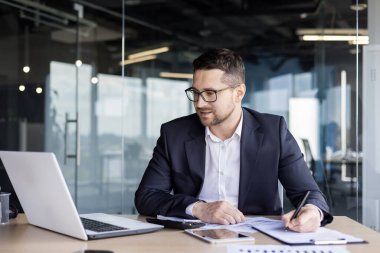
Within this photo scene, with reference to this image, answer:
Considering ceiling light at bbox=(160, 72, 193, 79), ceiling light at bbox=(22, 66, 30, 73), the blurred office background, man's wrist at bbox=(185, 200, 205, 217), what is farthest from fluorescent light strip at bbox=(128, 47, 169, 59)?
man's wrist at bbox=(185, 200, 205, 217)

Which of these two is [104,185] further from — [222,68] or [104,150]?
[222,68]

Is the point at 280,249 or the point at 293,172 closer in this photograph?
the point at 280,249

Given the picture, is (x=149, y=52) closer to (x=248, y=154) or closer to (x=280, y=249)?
(x=248, y=154)

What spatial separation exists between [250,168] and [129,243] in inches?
33.3

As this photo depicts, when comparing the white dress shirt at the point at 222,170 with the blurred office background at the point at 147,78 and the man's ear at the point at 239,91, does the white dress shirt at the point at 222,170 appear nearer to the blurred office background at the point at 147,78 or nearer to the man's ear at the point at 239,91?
the man's ear at the point at 239,91

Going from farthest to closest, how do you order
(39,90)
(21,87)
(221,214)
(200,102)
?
(39,90) < (21,87) < (200,102) < (221,214)

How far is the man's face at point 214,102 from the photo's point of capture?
2361 mm

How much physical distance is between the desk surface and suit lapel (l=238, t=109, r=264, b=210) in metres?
0.54

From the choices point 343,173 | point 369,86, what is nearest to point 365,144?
point 369,86

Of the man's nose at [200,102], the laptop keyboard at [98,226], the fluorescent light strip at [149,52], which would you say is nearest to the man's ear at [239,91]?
the man's nose at [200,102]

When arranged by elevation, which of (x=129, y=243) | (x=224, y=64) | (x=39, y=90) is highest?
(x=39, y=90)

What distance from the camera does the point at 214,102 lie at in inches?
93.6

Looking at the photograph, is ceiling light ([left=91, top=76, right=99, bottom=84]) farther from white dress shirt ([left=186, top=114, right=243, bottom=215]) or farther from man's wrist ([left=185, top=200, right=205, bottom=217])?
man's wrist ([left=185, top=200, right=205, bottom=217])

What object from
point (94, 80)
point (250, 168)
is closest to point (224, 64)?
point (250, 168)
